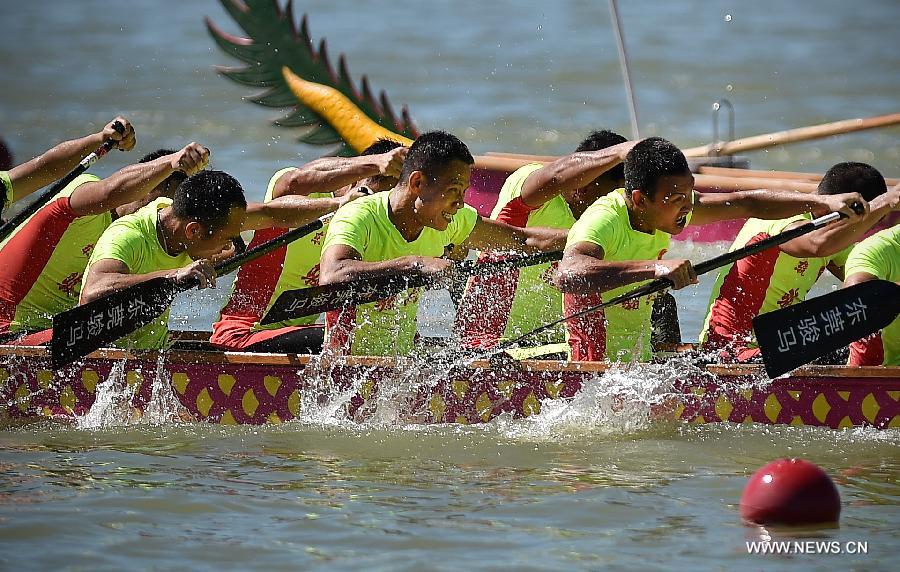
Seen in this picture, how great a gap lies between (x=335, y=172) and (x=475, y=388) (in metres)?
1.08

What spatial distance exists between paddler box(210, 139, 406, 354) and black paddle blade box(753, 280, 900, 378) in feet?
5.31

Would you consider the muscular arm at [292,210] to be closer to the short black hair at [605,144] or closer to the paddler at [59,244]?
the paddler at [59,244]

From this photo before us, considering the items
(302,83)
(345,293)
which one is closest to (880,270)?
(345,293)

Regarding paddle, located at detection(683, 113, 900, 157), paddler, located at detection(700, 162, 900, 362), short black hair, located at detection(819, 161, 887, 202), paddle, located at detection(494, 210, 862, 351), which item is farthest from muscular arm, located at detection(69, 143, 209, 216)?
paddle, located at detection(683, 113, 900, 157)

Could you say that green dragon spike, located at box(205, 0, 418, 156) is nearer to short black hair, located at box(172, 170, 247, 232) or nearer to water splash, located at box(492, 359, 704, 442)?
short black hair, located at box(172, 170, 247, 232)

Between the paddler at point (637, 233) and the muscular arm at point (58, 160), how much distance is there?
76.6 inches

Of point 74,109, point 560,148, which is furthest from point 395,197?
point 74,109

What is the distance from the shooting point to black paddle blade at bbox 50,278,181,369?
5.32 metres

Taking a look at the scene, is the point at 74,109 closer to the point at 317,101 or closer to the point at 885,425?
the point at 317,101

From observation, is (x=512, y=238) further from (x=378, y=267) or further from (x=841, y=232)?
(x=841, y=232)

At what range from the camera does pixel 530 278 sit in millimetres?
5844

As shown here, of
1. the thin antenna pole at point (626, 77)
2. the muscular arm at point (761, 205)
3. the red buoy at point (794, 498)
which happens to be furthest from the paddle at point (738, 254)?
the thin antenna pole at point (626, 77)

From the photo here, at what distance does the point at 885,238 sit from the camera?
5602 millimetres

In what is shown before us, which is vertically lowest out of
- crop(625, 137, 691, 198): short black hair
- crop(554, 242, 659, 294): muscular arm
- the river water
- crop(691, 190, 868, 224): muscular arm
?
the river water
